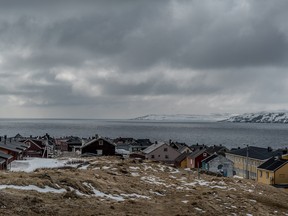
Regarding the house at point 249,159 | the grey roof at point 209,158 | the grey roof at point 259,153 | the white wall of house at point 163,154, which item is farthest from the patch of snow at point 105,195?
the white wall of house at point 163,154

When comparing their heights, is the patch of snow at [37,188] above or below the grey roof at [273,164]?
above

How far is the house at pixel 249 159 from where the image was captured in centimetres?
7950

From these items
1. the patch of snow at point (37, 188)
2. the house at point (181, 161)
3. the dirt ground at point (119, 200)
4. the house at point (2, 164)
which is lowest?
the house at point (181, 161)

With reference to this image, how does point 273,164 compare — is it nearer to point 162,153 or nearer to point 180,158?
point 180,158

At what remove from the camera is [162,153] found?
96125 millimetres

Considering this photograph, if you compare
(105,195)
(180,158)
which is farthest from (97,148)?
(105,195)

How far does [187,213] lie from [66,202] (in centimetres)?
596

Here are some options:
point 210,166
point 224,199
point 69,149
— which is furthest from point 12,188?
point 69,149

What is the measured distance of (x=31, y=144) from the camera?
101875 mm

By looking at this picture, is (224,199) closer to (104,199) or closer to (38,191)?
(104,199)

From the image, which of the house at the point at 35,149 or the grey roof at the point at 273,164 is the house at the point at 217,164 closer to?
the grey roof at the point at 273,164

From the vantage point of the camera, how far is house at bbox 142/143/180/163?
3723 inches

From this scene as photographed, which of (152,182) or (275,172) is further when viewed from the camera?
(275,172)

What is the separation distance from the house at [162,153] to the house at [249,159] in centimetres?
1460
